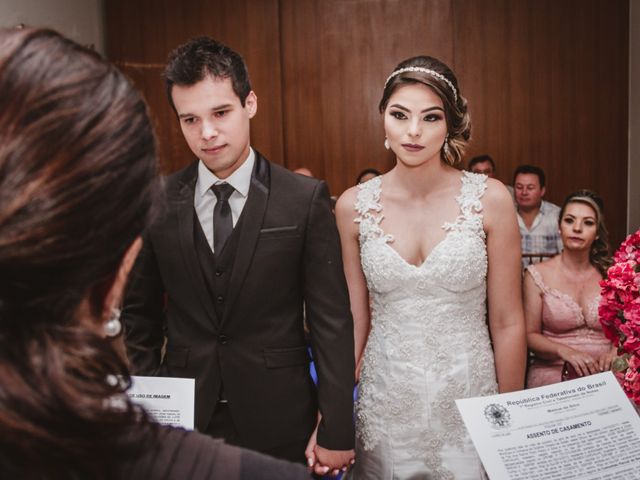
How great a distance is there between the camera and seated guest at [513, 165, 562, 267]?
5488 millimetres

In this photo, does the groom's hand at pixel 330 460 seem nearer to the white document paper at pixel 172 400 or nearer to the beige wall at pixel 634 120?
the white document paper at pixel 172 400

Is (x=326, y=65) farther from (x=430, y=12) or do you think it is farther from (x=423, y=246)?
(x=423, y=246)

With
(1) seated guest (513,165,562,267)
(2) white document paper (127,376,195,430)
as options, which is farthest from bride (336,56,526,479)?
(1) seated guest (513,165,562,267)

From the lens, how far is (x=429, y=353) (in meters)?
1.97

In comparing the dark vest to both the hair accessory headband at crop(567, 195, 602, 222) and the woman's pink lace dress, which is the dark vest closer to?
the woman's pink lace dress

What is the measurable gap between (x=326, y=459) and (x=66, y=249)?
1243 mm

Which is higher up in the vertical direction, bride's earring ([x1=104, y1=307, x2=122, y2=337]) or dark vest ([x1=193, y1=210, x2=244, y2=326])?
bride's earring ([x1=104, y1=307, x2=122, y2=337])

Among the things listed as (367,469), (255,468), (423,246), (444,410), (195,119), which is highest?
(195,119)

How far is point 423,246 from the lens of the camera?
199cm

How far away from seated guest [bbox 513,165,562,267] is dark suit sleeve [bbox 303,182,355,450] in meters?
4.18

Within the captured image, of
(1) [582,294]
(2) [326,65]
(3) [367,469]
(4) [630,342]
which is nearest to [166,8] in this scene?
(2) [326,65]

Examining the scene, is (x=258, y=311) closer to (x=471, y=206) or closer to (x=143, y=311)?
(x=143, y=311)

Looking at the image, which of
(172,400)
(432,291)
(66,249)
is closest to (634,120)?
(432,291)

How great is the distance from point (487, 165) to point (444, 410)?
4.19m
